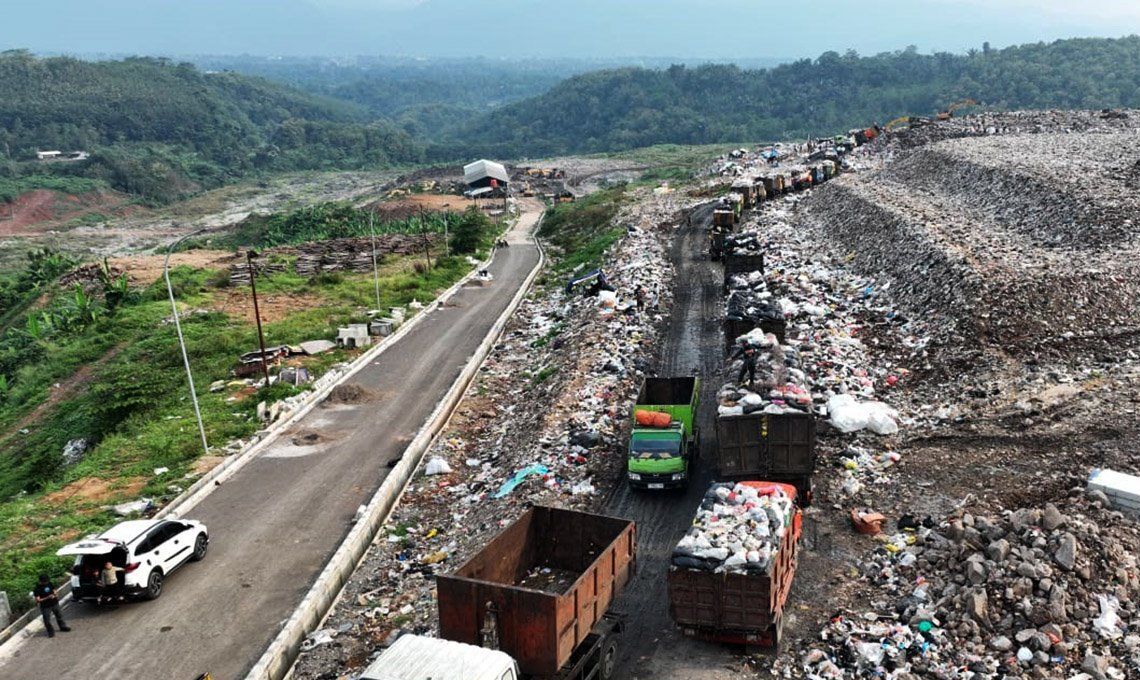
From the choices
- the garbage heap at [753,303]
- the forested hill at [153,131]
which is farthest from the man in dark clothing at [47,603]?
the forested hill at [153,131]

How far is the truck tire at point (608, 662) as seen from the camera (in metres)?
12.0

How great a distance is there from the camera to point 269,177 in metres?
133

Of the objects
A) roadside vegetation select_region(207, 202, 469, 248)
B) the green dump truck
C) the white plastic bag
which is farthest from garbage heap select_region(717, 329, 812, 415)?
roadside vegetation select_region(207, 202, 469, 248)

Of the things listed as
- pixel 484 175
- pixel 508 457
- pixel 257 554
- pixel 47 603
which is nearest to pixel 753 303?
pixel 508 457

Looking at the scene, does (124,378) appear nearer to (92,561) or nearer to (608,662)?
(92,561)

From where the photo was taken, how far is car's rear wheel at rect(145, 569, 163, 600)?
15445mm

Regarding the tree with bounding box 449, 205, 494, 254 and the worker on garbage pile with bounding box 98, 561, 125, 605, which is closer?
the worker on garbage pile with bounding box 98, 561, 125, 605

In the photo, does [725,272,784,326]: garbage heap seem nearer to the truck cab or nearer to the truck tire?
the truck tire

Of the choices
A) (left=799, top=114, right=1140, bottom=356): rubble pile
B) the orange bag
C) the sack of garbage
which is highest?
(left=799, top=114, right=1140, bottom=356): rubble pile

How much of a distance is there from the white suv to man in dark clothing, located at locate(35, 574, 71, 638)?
1.88 feet

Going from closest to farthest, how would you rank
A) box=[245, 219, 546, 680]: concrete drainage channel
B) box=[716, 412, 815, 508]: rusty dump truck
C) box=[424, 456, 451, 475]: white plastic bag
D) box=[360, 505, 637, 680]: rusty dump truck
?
1. box=[360, 505, 637, 680]: rusty dump truck
2. box=[245, 219, 546, 680]: concrete drainage channel
3. box=[716, 412, 815, 508]: rusty dump truck
4. box=[424, 456, 451, 475]: white plastic bag

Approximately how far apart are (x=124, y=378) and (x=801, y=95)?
143 metres

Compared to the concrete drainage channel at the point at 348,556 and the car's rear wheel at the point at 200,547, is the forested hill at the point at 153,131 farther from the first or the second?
the car's rear wheel at the point at 200,547

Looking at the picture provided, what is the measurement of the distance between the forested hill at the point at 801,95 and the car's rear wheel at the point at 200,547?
123971 mm
